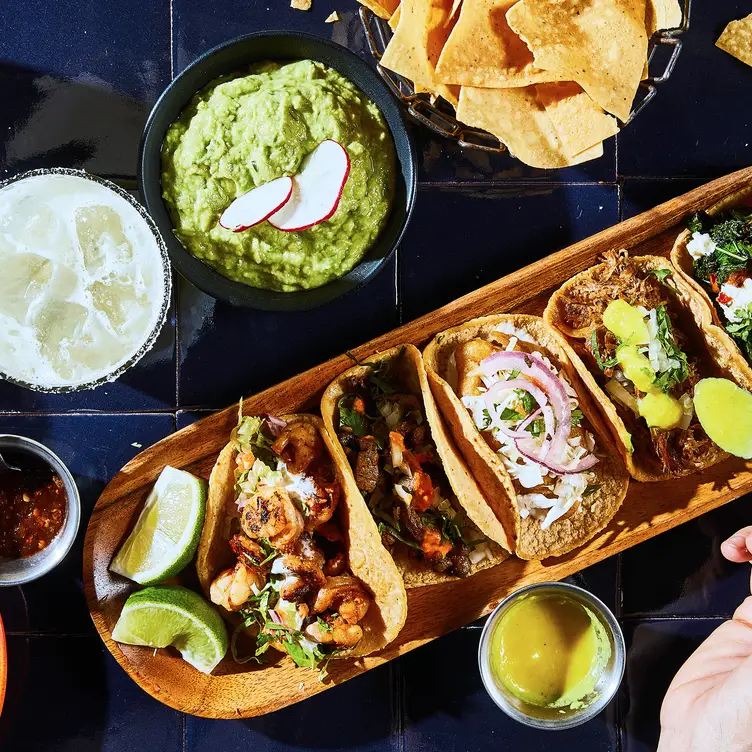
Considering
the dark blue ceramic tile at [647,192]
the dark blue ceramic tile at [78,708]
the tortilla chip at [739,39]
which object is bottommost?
the dark blue ceramic tile at [78,708]

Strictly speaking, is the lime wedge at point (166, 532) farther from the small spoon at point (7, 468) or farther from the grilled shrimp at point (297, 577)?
the small spoon at point (7, 468)

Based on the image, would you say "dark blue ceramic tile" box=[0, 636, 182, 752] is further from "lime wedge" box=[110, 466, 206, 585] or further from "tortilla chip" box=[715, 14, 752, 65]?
"tortilla chip" box=[715, 14, 752, 65]

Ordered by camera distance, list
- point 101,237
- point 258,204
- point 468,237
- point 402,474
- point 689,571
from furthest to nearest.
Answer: point 689,571
point 468,237
point 402,474
point 101,237
point 258,204

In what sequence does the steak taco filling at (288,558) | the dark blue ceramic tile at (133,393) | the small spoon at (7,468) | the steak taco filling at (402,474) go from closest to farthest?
the steak taco filling at (288,558), the steak taco filling at (402,474), the small spoon at (7,468), the dark blue ceramic tile at (133,393)

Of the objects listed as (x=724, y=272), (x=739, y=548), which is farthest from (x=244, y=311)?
(x=739, y=548)

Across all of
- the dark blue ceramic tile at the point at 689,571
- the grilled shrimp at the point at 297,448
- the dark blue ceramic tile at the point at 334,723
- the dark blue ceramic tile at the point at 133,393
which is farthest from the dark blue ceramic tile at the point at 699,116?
the dark blue ceramic tile at the point at 334,723

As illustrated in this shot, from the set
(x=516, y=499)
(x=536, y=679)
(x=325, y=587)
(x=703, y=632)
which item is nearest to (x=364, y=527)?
(x=325, y=587)

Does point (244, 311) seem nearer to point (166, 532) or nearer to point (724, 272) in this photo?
point (166, 532)
